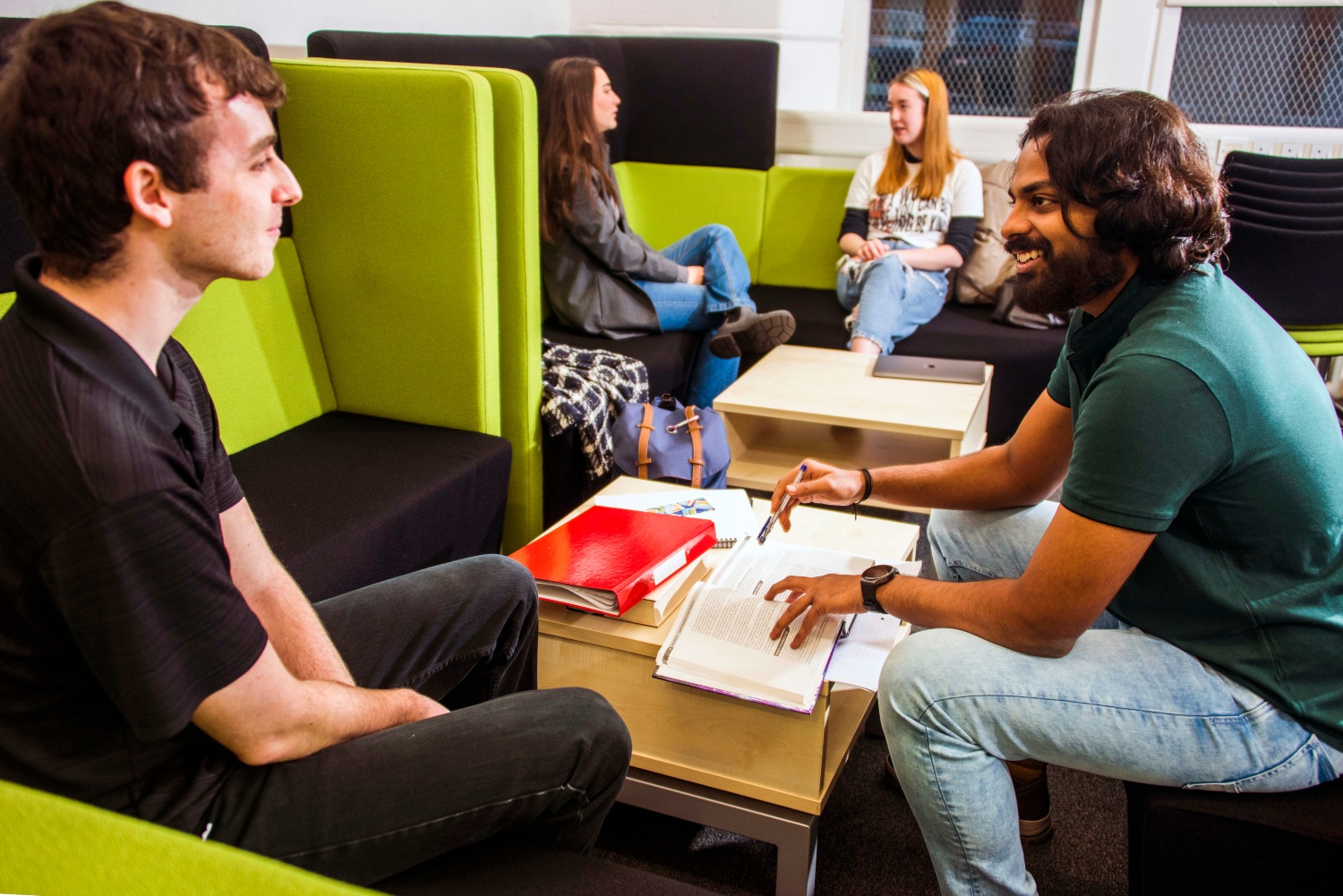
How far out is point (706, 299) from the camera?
3.08 metres

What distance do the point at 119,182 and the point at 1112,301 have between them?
1.07m

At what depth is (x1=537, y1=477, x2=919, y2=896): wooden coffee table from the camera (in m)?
1.33

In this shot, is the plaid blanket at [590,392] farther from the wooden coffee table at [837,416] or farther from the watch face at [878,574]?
the watch face at [878,574]

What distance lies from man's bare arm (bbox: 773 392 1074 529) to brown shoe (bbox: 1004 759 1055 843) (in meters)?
0.39

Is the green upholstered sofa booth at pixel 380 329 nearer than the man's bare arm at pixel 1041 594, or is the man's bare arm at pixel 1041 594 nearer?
the man's bare arm at pixel 1041 594

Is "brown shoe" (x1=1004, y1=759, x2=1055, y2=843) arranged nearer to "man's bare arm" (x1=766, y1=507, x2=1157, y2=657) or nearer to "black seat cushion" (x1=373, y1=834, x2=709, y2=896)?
"man's bare arm" (x1=766, y1=507, x2=1157, y2=657)

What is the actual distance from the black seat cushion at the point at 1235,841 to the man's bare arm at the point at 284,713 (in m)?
0.83

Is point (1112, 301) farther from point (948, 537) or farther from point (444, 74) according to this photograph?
point (444, 74)

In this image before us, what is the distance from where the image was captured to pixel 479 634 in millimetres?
1276

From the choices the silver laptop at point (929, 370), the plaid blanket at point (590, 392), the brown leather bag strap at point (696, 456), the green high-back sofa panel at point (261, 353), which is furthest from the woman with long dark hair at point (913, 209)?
the green high-back sofa panel at point (261, 353)

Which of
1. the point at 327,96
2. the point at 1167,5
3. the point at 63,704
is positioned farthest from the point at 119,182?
the point at 1167,5

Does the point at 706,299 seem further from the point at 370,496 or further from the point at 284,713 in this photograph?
the point at 284,713

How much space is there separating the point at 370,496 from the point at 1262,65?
3751mm

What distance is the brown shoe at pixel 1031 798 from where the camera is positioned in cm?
146
